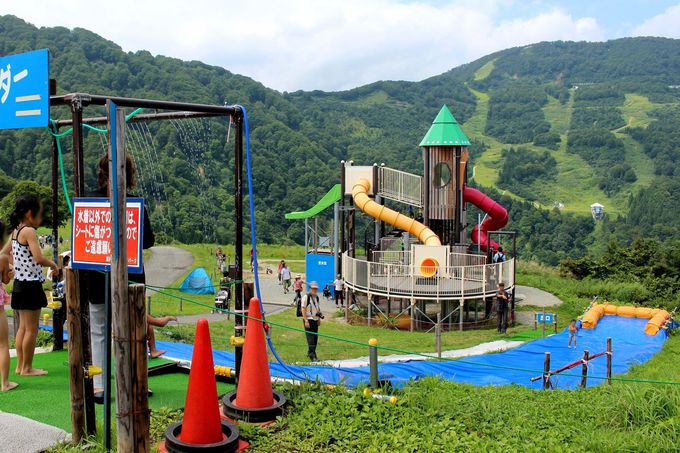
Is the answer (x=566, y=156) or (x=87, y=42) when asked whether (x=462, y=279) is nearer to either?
(x=87, y=42)

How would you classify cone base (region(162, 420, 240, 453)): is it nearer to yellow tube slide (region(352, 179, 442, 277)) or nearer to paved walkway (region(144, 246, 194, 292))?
yellow tube slide (region(352, 179, 442, 277))

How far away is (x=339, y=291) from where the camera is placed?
23406 mm

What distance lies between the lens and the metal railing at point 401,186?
23.3 metres

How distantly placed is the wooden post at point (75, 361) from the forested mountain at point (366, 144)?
4.15 metres

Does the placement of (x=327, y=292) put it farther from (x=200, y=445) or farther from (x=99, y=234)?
(x=99, y=234)

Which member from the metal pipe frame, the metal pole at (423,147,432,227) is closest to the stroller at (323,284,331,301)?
the metal pole at (423,147,432,227)

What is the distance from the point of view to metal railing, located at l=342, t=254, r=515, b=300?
19.4m

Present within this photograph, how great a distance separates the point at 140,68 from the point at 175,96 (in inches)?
469

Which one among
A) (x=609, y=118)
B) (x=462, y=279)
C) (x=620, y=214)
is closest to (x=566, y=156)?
(x=609, y=118)

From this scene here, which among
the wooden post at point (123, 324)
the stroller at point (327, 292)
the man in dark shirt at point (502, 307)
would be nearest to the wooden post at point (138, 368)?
the wooden post at point (123, 324)

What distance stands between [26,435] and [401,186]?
19380 mm

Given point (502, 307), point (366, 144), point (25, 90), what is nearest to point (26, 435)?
point (25, 90)

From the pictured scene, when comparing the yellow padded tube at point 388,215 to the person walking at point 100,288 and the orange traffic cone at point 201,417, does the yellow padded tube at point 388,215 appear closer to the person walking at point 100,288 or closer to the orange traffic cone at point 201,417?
the person walking at point 100,288

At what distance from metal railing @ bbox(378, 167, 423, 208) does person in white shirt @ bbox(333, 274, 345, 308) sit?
3546 millimetres
